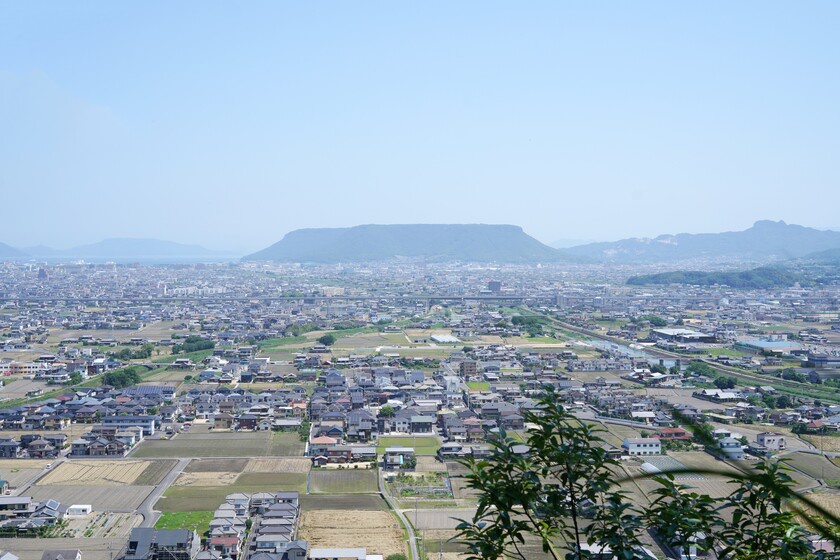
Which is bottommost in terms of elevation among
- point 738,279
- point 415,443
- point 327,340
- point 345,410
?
point 415,443

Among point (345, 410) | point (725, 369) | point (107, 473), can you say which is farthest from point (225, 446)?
point (725, 369)

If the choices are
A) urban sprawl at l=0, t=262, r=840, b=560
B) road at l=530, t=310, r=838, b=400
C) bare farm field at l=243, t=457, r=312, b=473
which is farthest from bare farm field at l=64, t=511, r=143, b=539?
road at l=530, t=310, r=838, b=400

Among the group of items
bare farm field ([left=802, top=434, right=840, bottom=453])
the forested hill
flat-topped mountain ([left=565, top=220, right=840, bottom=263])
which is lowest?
bare farm field ([left=802, top=434, right=840, bottom=453])

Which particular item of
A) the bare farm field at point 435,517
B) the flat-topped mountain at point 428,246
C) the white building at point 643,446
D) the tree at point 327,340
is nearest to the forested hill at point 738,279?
the tree at point 327,340

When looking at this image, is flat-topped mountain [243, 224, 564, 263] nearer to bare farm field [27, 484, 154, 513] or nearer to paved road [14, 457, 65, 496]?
paved road [14, 457, 65, 496]

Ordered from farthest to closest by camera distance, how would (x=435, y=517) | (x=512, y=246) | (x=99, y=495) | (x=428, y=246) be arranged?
(x=428, y=246), (x=512, y=246), (x=99, y=495), (x=435, y=517)

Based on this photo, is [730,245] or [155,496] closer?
[155,496]

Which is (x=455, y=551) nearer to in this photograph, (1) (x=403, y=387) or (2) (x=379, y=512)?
(2) (x=379, y=512)

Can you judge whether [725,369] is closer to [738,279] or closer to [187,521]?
[187,521]
